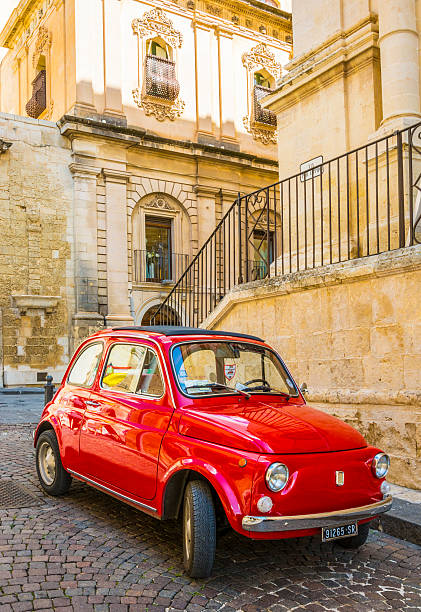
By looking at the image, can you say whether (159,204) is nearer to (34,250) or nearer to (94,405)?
(34,250)

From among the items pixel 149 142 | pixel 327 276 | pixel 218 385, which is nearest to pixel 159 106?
pixel 149 142

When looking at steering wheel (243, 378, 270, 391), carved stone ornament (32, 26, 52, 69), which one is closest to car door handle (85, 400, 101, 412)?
steering wheel (243, 378, 270, 391)

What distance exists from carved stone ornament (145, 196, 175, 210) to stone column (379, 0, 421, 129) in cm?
1425

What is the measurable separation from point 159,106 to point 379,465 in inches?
821

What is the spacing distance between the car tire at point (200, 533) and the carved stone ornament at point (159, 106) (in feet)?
67.8

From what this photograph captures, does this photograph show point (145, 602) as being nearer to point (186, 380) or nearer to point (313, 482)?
point (313, 482)

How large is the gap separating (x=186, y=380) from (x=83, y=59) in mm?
19320

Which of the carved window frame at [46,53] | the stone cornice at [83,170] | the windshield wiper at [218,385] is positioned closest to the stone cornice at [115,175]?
the stone cornice at [83,170]

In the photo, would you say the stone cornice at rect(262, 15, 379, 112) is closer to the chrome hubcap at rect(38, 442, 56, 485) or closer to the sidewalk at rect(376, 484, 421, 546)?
the sidewalk at rect(376, 484, 421, 546)

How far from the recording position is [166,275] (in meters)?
22.8

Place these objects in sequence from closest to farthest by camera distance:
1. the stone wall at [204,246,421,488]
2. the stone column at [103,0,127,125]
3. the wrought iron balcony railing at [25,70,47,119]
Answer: the stone wall at [204,246,421,488] < the stone column at [103,0,127,125] < the wrought iron balcony railing at [25,70,47,119]

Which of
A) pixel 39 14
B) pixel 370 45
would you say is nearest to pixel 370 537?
pixel 370 45

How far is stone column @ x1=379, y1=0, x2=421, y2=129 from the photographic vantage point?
891cm

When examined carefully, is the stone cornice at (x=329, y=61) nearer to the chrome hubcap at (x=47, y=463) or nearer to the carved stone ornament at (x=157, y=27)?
the chrome hubcap at (x=47, y=463)
